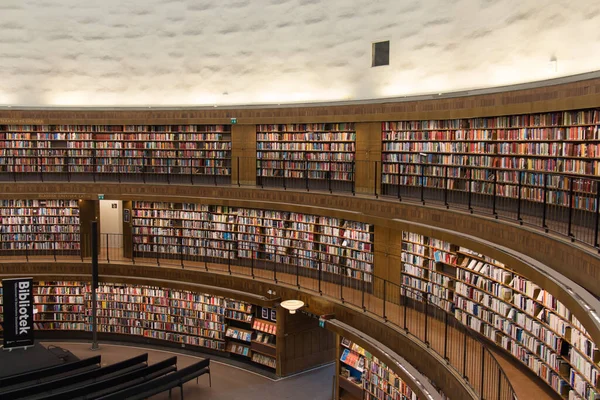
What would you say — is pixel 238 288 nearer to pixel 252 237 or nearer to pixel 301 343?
pixel 252 237

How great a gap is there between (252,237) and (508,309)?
6038 mm

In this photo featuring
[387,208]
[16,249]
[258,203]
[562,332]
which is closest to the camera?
[562,332]

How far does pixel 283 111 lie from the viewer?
11391mm

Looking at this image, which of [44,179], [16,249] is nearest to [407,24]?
[44,179]

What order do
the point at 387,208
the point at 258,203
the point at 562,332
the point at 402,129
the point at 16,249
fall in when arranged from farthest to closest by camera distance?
the point at 16,249 → the point at 258,203 → the point at 402,129 → the point at 387,208 → the point at 562,332

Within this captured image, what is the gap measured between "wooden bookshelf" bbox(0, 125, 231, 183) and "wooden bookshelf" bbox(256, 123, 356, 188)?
4.61 feet

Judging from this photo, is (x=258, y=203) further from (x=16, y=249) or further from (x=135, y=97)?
(x=16, y=249)

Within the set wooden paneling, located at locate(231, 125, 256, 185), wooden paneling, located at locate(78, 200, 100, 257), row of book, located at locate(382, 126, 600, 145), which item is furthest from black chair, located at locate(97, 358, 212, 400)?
row of book, located at locate(382, 126, 600, 145)

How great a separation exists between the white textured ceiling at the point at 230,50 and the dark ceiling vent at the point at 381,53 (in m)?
0.11

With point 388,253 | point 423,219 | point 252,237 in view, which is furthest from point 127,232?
point 423,219

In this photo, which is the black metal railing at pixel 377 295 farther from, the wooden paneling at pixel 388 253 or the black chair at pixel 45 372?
the black chair at pixel 45 372

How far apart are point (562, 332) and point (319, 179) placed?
6199mm

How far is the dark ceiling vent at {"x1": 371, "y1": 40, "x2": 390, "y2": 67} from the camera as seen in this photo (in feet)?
35.2

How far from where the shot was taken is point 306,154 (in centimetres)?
1146
